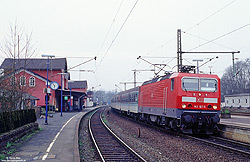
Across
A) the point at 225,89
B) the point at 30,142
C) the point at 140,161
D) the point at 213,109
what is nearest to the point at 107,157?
the point at 140,161

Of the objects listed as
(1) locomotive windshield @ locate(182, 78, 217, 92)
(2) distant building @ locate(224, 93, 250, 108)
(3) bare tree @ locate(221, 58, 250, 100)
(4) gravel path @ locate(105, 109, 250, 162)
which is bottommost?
(4) gravel path @ locate(105, 109, 250, 162)

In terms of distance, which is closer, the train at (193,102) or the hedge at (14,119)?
the hedge at (14,119)

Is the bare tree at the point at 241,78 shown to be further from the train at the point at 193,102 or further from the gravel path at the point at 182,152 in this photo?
the gravel path at the point at 182,152

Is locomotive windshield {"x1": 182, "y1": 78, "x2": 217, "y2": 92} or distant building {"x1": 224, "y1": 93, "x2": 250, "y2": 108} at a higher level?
locomotive windshield {"x1": 182, "y1": 78, "x2": 217, "y2": 92}

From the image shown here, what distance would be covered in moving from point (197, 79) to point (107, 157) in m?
7.10

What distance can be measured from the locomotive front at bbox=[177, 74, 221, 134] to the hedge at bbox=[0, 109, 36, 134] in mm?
8191

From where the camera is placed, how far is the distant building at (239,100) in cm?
5544

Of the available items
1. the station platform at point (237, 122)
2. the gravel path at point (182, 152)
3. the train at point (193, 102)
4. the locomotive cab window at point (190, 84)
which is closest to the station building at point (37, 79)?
the gravel path at point (182, 152)

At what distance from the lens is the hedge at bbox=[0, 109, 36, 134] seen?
444 inches

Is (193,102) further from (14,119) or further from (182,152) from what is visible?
(14,119)

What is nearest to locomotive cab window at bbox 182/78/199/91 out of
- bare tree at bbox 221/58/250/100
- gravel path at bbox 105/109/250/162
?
gravel path at bbox 105/109/250/162

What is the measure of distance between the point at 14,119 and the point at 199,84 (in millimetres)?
9603

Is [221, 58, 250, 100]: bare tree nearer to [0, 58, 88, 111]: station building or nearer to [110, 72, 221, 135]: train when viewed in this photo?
[0, 58, 88, 111]: station building

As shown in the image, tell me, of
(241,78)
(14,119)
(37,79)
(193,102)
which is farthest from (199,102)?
(241,78)
